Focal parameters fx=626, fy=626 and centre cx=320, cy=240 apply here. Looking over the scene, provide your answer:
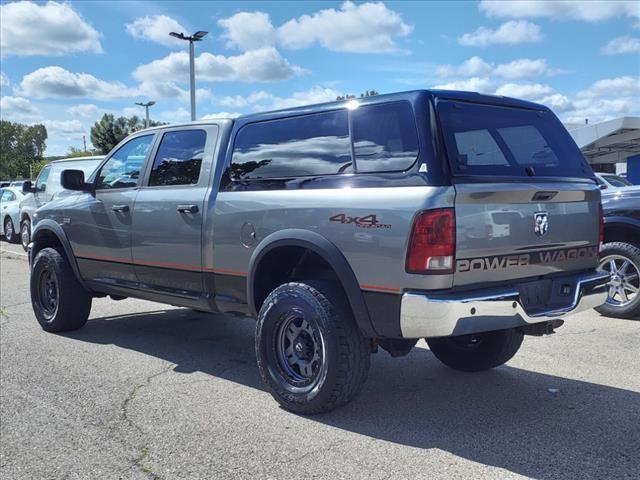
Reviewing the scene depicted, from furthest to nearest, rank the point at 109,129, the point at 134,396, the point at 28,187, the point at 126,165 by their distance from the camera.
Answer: the point at 109,129 → the point at 28,187 → the point at 126,165 → the point at 134,396

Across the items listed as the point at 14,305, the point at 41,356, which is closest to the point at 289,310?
the point at 41,356

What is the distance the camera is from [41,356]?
5559 mm

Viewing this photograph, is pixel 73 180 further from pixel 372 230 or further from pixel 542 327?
pixel 542 327

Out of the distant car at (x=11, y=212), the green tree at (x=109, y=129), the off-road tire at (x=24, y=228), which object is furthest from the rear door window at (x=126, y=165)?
the green tree at (x=109, y=129)

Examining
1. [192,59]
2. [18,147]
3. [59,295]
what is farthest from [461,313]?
[18,147]

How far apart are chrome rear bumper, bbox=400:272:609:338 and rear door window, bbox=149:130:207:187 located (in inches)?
88.6

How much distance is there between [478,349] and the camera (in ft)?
15.9

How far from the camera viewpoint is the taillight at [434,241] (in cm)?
340

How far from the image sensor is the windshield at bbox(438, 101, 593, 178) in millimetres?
3695

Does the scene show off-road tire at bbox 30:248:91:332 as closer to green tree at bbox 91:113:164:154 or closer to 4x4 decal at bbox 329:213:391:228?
4x4 decal at bbox 329:213:391:228

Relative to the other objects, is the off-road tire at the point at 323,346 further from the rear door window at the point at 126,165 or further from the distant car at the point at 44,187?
the distant car at the point at 44,187

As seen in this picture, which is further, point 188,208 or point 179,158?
point 179,158

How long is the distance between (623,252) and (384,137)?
404 cm

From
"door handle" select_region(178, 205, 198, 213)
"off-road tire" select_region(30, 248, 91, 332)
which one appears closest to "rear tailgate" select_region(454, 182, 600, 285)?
"door handle" select_region(178, 205, 198, 213)
